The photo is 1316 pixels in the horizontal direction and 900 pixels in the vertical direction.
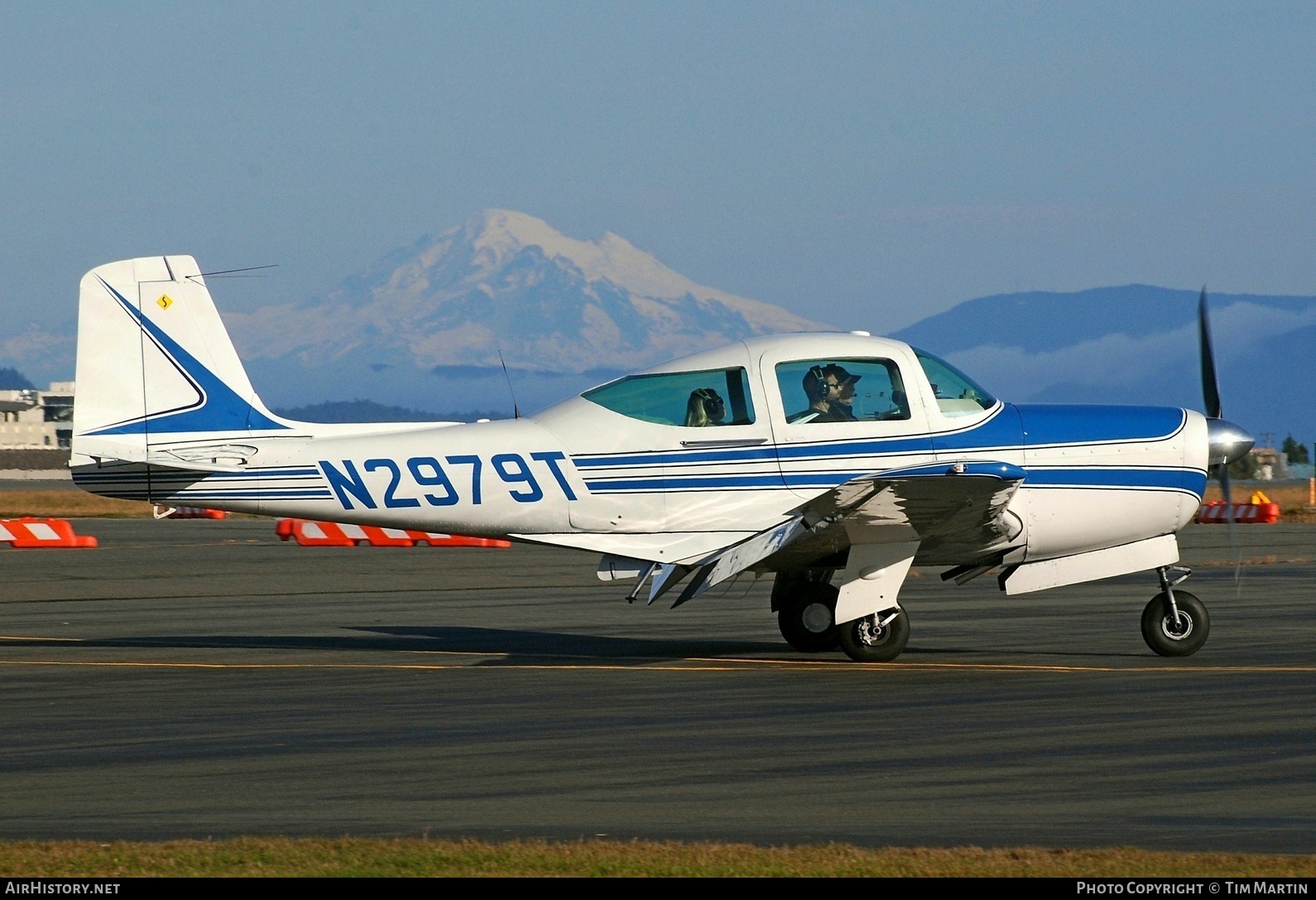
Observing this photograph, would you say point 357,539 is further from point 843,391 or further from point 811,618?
point 843,391

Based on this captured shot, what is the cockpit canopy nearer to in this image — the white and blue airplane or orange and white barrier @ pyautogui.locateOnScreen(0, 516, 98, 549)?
the white and blue airplane

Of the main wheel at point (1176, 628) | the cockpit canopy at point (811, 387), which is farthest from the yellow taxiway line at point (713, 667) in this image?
the cockpit canopy at point (811, 387)

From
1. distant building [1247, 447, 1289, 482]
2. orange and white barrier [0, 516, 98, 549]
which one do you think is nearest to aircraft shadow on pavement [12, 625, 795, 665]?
orange and white barrier [0, 516, 98, 549]

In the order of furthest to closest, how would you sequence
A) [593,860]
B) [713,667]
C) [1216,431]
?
[1216,431] → [713,667] → [593,860]

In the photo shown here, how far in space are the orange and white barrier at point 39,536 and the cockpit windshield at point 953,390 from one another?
22.9 metres

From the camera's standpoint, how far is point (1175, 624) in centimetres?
1332

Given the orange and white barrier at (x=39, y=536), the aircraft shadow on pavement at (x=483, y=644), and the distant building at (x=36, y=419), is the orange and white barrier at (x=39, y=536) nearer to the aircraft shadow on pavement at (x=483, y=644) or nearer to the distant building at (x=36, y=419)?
the aircraft shadow on pavement at (x=483, y=644)

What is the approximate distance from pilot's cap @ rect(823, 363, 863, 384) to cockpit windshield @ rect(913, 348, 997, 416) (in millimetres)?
589

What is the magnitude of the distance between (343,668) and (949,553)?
4988mm

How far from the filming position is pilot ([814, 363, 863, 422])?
1325 cm

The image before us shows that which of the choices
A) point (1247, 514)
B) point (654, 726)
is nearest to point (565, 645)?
point (654, 726)

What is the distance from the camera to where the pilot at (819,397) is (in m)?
13.2

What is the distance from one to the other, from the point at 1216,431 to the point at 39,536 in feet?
81.5

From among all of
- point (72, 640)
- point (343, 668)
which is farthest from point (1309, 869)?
point (72, 640)
